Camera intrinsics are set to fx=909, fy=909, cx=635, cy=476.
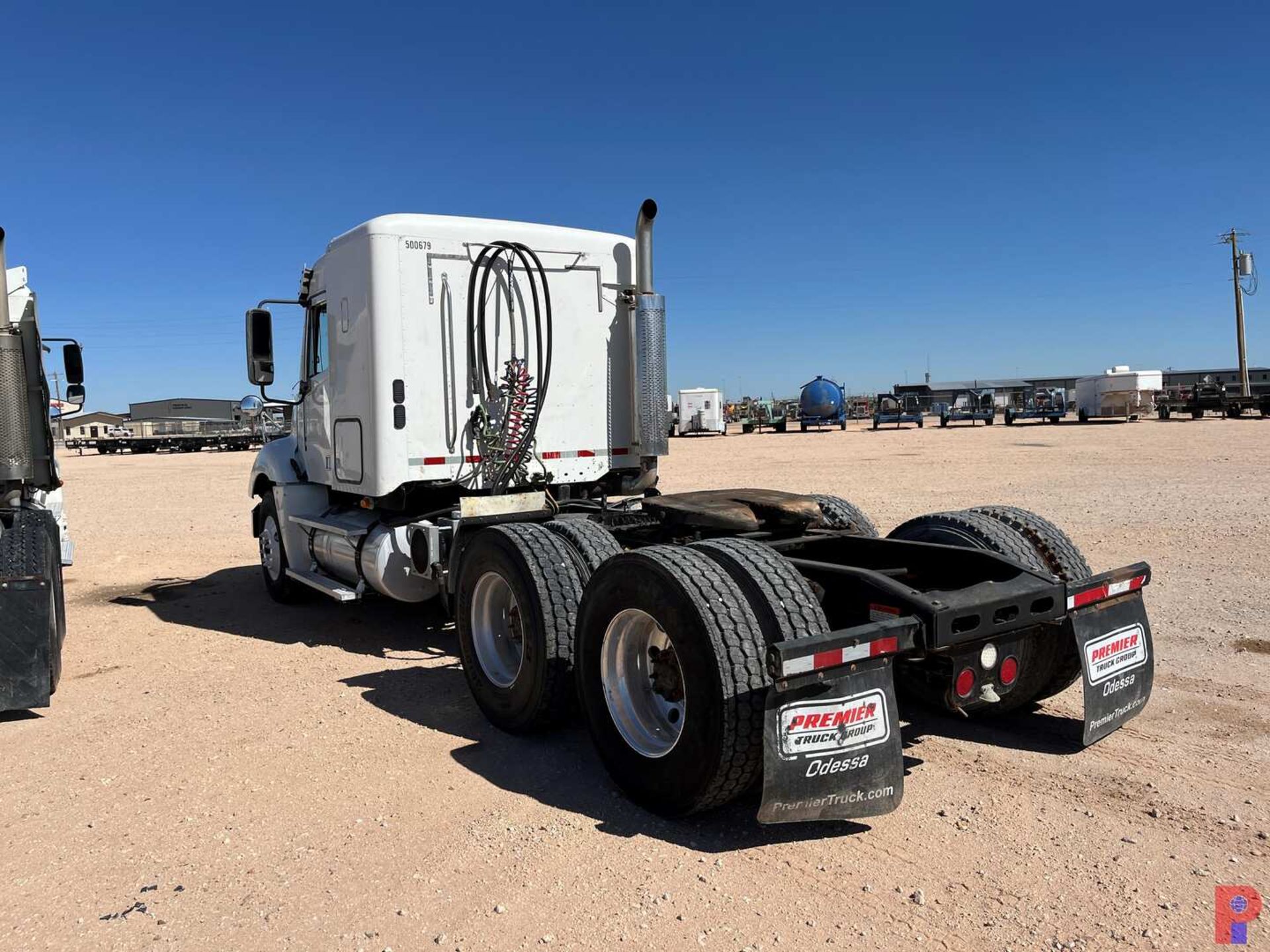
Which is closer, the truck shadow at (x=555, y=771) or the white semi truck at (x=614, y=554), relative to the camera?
the white semi truck at (x=614, y=554)

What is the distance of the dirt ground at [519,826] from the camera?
293 centimetres

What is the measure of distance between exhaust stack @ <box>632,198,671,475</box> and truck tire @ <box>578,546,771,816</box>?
2.95m

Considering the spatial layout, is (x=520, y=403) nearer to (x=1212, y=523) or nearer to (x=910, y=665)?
(x=910, y=665)

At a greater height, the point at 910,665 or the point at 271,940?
the point at 910,665

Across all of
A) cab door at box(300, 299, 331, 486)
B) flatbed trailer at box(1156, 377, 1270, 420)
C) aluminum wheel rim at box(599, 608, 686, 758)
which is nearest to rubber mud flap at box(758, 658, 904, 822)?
aluminum wheel rim at box(599, 608, 686, 758)

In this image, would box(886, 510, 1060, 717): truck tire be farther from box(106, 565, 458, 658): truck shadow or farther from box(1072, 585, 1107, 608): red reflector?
box(106, 565, 458, 658): truck shadow

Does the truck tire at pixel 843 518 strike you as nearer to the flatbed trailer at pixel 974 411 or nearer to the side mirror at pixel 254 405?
the side mirror at pixel 254 405

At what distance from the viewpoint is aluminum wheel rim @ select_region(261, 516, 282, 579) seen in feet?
28.1

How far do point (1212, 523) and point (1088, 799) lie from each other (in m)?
8.29

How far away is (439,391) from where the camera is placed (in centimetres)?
665

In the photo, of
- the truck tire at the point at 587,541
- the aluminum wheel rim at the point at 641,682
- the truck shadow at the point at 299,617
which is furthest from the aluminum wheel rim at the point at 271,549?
the aluminum wheel rim at the point at 641,682

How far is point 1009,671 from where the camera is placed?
3.92 m

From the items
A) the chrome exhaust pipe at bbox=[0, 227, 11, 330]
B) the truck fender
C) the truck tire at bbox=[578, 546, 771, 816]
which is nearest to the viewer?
the truck tire at bbox=[578, 546, 771, 816]

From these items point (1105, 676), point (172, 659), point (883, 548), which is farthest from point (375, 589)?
point (1105, 676)
